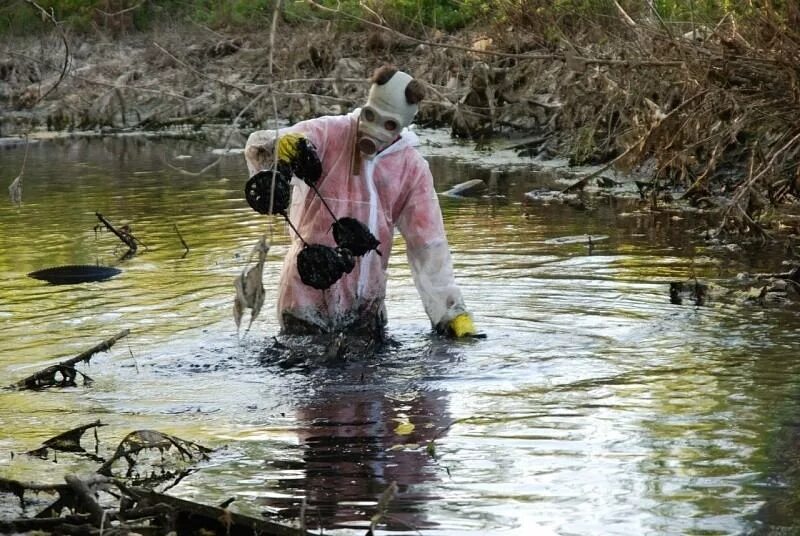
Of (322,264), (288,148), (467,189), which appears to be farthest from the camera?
(467,189)

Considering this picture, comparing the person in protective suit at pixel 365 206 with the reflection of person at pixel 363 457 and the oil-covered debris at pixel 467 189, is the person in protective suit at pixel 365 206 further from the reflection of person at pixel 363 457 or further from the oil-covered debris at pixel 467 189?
the oil-covered debris at pixel 467 189

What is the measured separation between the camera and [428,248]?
26.1 ft

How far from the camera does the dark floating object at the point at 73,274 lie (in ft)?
36.3

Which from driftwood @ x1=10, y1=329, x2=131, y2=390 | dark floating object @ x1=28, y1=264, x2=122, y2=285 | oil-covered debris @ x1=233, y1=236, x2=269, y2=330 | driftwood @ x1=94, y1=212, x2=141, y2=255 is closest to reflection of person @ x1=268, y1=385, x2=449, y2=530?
oil-covered debris @ x1=233, y1=236, x2=269, y2=330

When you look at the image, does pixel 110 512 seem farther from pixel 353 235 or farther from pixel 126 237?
pixel 126 237

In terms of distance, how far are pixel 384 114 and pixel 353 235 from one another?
0.64 meters

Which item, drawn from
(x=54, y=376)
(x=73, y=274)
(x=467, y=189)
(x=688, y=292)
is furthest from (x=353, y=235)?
(x=467, y=189)

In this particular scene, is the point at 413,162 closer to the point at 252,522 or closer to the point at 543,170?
the point at 252,522

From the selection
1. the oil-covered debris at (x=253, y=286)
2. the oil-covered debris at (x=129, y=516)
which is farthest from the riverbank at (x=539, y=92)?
the oil-covered debris at (x=129, y=516)

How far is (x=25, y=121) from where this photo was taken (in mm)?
31203

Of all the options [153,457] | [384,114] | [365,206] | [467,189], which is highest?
[384,114]

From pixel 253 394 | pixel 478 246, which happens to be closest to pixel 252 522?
pixel 253 394

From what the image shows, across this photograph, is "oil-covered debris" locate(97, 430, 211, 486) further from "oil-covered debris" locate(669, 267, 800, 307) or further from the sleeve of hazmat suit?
"oil-covered debris" locate(669, 267, 800, 307)

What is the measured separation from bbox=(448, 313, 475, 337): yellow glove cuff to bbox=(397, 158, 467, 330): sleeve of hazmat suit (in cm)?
4
